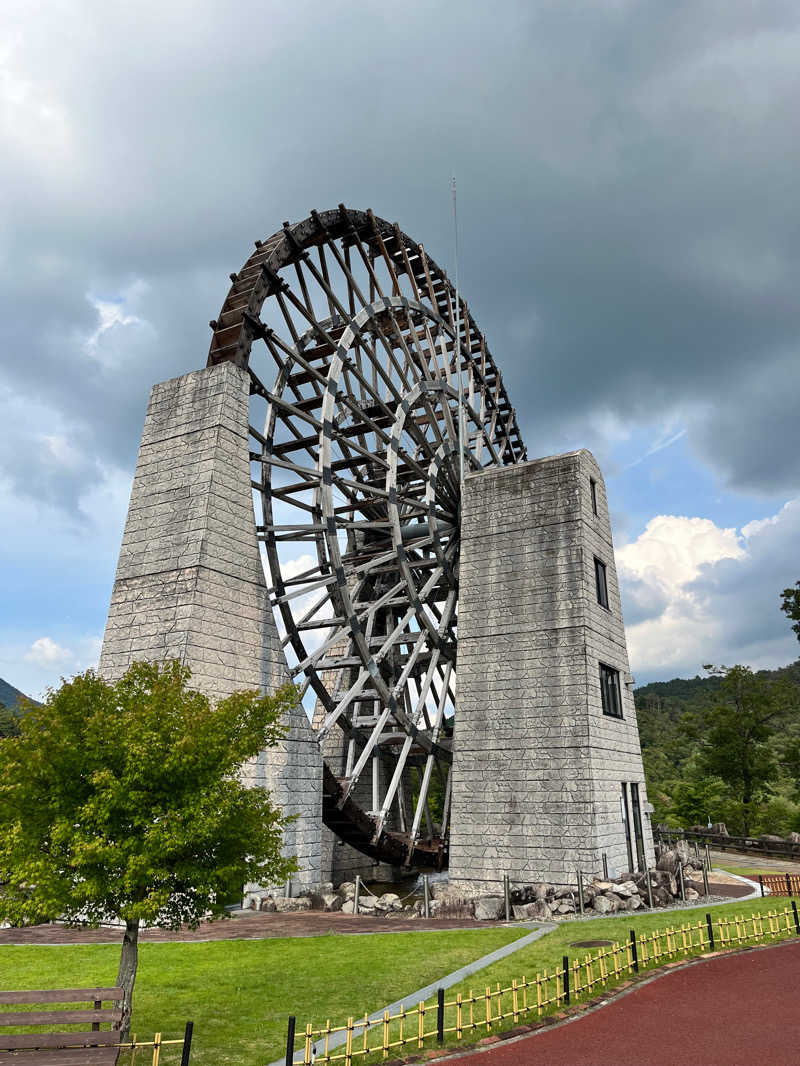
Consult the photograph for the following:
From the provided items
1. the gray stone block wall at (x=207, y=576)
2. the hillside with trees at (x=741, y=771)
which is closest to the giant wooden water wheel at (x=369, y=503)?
the gray stone block wall at (x=207, y=576)

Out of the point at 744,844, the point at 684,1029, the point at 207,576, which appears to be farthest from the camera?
the point at 744,844

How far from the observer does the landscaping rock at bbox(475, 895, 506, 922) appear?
17547 mm

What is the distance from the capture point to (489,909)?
17.6 meters

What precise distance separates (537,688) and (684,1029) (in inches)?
482

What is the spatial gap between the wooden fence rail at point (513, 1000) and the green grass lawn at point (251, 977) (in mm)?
734

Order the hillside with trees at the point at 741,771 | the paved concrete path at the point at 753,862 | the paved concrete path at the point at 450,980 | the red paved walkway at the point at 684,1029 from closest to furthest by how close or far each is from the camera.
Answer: the red paved walkway at the point at 684,1029
the paved concrete path at the point at 450,980
the paved concrete path at the point at 753,862
the hillside with trees at the point at 741,771

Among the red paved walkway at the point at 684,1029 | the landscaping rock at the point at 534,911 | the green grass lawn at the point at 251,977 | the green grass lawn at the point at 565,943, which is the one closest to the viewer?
the red paved walkway at the point at 684,1029

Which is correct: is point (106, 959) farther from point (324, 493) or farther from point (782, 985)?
point (324, 493)

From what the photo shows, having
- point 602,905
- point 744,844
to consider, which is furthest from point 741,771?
point 602,905

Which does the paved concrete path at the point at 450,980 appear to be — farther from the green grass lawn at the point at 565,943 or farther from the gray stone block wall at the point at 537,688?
the gray stone block wall at the point at 537,688

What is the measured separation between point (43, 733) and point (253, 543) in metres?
10.5

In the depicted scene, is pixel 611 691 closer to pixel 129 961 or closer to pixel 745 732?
pixel 129 961

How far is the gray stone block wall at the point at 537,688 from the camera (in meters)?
20.1

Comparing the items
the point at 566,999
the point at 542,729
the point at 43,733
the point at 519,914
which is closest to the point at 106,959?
the point at 43,733
